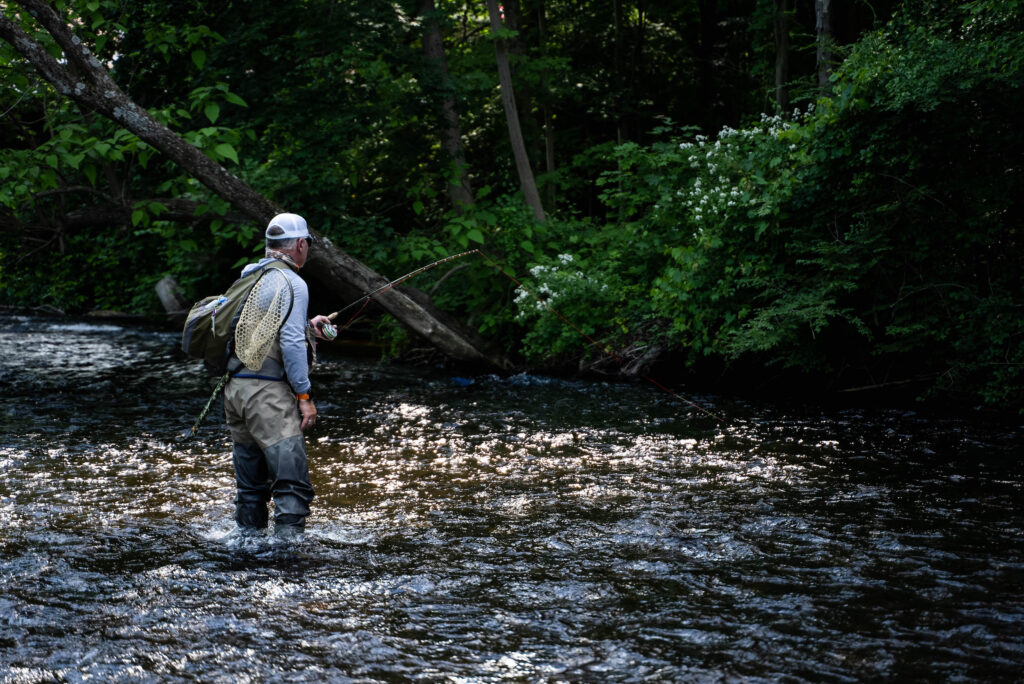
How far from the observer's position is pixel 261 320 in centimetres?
521

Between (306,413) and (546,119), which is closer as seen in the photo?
(306,413)

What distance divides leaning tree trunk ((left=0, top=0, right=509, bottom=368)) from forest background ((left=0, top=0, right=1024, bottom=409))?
24cm

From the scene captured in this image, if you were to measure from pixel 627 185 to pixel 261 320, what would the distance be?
850 cm

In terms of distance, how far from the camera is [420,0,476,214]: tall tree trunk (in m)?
14.4

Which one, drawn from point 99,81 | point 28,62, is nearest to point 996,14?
point 99,81

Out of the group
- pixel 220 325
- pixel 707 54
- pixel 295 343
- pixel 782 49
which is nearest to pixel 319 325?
pixel 295 343

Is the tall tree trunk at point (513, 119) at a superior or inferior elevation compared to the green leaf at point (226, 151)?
superior

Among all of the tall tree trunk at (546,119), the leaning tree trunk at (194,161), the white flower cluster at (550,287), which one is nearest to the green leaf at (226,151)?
the leaning tree trunk at (194,161)

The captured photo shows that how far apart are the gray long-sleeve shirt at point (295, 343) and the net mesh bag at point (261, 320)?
1.4 inches

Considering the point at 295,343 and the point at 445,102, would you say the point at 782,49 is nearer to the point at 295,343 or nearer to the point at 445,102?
the point at 445,102

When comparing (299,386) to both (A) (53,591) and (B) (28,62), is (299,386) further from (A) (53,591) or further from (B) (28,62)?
(B) (28,62)

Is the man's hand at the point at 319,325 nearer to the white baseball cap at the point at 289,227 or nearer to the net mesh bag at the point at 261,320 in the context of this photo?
the net mesh bag at the point at 261,320

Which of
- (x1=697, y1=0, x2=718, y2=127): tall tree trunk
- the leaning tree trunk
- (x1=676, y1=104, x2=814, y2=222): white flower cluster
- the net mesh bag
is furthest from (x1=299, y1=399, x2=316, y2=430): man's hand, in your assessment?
(x1=697, y1=0, x2=718, y2=127): tall tree trunk

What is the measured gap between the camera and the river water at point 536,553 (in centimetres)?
383
